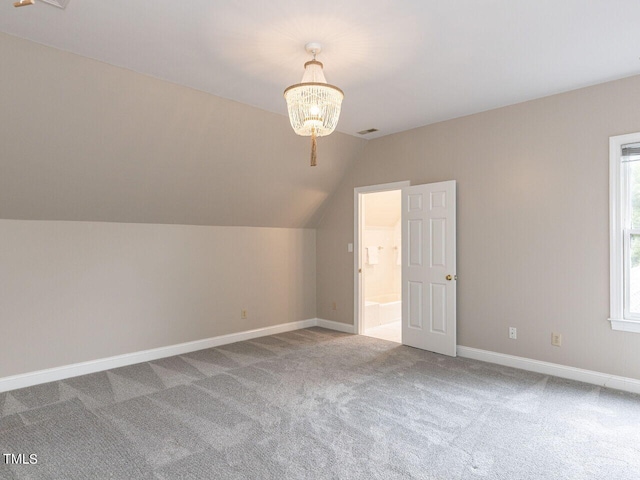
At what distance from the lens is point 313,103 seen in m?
2.54

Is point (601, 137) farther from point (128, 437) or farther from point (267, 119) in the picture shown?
point (128, 437)

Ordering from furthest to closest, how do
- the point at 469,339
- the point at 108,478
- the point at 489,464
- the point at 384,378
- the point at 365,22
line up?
the point at 469,339 → the point at 384,378 → the point at 365,22 → the point at 489,464 → the point at 108,478

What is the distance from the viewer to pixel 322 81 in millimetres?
2660

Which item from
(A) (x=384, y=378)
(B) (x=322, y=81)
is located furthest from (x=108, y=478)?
(B) (x=322, y=81)

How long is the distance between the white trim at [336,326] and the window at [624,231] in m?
3.11

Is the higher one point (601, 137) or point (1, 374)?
point (601, 137)

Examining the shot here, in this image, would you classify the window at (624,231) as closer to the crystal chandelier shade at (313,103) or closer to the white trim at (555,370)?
the white trim at (555,370)

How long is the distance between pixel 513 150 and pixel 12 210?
15.7 feet

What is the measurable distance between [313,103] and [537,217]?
8.67ft

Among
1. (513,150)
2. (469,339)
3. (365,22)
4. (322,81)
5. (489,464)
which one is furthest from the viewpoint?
(469,339)

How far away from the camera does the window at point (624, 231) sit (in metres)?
3.39

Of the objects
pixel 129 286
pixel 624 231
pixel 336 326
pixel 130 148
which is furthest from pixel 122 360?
pixel 624 231

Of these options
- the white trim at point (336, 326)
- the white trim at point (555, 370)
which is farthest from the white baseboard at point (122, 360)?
the white trim at point (555, 370)

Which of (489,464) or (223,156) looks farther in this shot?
(223,156)
